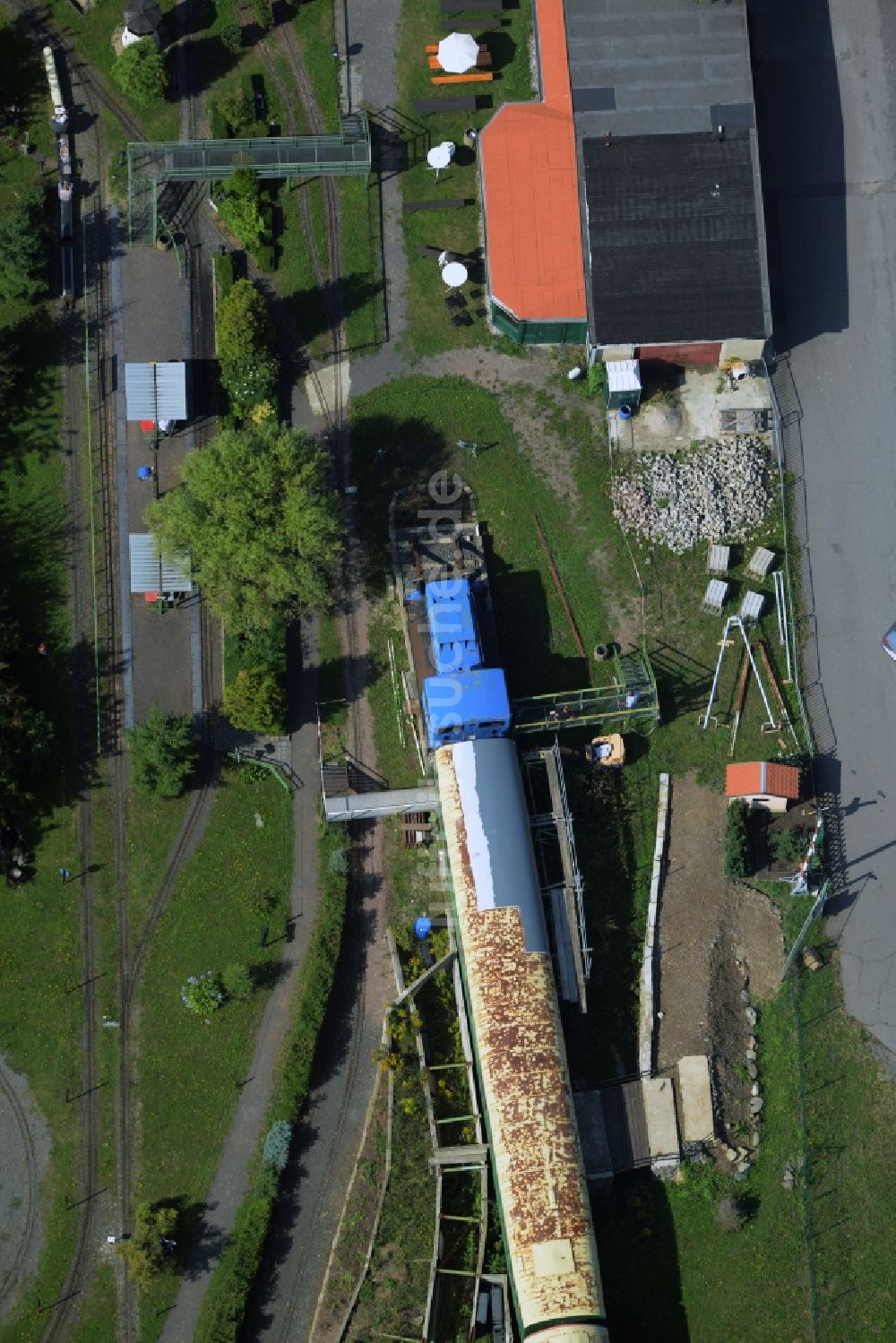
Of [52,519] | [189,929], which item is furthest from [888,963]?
[52,519]

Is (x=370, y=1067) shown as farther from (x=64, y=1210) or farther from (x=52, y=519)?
(x=52, y=519)

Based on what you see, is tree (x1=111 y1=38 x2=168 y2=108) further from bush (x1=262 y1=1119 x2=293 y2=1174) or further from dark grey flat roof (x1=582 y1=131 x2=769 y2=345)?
bush (x1=262 y1=1119 x2=293 y2=1174)

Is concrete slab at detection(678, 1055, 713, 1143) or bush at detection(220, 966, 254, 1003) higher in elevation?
bush at detection(220, 966, 254, 1003)

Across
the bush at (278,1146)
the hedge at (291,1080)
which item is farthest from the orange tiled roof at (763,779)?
the bush at (278,1146)

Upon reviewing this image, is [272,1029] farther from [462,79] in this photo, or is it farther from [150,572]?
[462,79]

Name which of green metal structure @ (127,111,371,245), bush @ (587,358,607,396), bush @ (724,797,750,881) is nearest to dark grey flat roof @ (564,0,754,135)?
bush @ (587,358,607,396)

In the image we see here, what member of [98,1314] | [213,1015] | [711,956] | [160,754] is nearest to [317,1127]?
[213,1015]
